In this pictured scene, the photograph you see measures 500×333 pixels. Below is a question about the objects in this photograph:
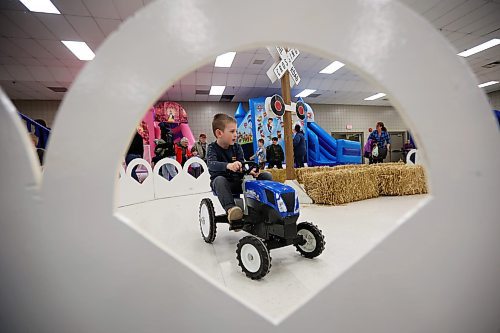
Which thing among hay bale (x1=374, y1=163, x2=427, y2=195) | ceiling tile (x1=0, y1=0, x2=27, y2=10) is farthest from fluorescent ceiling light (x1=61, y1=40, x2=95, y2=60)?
hay bale (x1=374, y1=163, x2=427, y2=195)

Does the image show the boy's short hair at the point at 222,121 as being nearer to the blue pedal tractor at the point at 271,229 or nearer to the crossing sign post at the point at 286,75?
the blue pedal tractor at the point at 271,229

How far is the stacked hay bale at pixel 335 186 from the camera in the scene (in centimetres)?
274

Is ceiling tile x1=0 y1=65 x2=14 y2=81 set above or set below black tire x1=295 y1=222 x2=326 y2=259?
above

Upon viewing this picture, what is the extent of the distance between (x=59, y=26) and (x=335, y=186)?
4852mm

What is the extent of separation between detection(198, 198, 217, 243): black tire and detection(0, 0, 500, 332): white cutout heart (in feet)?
3.71

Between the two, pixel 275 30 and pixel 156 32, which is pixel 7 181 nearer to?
pixel 156 32

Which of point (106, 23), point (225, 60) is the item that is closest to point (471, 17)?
point (225, 60)

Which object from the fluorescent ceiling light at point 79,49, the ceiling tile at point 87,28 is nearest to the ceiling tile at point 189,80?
the fluorescent ceiling light at point 79,49

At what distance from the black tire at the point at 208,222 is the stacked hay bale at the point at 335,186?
1.49 m

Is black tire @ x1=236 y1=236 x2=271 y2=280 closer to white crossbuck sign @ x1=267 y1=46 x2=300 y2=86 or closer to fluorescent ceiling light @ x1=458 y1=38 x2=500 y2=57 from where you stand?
white crossbuck sign @ x1=267 y1=46 x2=300 y2=86

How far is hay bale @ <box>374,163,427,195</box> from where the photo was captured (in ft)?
9.86

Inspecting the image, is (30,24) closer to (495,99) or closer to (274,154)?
(274,154)

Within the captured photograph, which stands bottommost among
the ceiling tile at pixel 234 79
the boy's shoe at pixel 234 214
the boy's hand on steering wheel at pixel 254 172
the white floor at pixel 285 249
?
the white floor at pixel 285 249

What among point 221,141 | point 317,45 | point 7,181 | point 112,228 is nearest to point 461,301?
point 317,45
